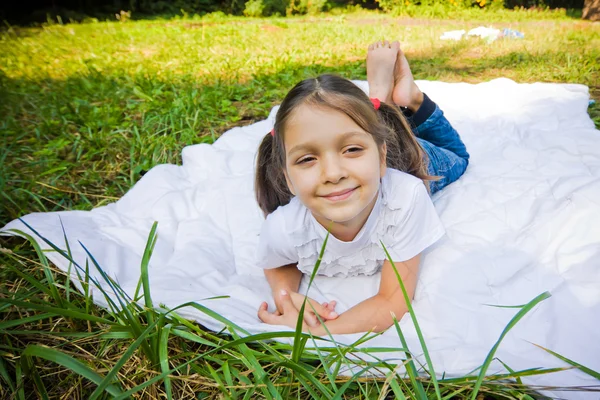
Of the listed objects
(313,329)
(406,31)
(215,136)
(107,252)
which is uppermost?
(406,31)

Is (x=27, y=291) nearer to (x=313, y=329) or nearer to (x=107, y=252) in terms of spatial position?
(x=107, y=252)

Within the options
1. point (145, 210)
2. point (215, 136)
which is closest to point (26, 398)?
point (145, 210)

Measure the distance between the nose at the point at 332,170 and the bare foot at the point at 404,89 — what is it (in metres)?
1.00

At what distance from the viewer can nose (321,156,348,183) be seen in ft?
4.25

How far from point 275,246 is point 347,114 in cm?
58

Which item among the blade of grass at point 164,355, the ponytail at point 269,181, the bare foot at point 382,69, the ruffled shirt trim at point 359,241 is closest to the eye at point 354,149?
the ruffled shirt trim at point 359,241

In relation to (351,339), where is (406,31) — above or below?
above

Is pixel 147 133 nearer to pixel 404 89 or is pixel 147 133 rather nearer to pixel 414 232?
pixel 404 89

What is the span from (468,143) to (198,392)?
6.90 feet

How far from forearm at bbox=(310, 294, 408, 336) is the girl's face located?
1.15 feet

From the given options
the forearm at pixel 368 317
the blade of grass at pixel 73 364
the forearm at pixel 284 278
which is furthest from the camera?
the forearm at pixel 284 278

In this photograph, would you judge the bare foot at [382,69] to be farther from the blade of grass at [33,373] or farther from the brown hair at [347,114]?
the blade of grass at [33,373]

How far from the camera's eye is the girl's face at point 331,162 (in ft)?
4.33

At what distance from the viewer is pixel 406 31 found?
6.33 meters
